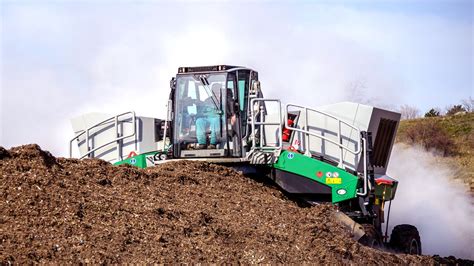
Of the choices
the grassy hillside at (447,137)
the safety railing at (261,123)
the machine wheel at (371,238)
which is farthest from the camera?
the grassy hillside at (447,137)

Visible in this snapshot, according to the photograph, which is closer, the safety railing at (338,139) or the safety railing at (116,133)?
the safety railing at (338,139)

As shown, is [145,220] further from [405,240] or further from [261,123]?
[405,240]

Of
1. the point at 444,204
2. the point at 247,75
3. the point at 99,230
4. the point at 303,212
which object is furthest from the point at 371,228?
the point at 444,204

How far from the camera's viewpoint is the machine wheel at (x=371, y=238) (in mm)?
13547

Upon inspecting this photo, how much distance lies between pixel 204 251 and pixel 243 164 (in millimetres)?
4993

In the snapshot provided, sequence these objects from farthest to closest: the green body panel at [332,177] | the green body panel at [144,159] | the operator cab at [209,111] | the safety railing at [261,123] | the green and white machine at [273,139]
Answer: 1. the green body panel at [144,159]
2. the operator cab at [209,111]
3. the safety railing at [261,123]
4. the green and white machine at [273,139]
5. the green body panel at [332,177]

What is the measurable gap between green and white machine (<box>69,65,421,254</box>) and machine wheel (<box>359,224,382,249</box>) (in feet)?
0.09

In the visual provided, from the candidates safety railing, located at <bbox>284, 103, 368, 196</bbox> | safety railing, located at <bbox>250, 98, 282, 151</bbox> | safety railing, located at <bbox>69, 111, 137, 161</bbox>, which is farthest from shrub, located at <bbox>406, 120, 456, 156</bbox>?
safety railing, located at <bbox>69, 111, 137, 161</bbox>

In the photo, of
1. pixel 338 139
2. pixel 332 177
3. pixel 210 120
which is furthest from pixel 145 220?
pixel 338 139

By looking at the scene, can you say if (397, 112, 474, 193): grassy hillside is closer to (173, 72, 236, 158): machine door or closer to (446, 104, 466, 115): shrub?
(446, 104, 466, 115): shrub

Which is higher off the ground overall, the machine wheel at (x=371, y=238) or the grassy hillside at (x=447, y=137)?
the machine wheel at (x=371, y=238)

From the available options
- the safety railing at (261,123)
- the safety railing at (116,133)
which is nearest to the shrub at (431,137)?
the safety railing at (261,123)

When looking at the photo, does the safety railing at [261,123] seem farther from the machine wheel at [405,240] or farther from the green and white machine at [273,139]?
the machine wheel at [405,240]

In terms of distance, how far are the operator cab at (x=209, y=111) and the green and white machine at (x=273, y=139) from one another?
0.02 m
